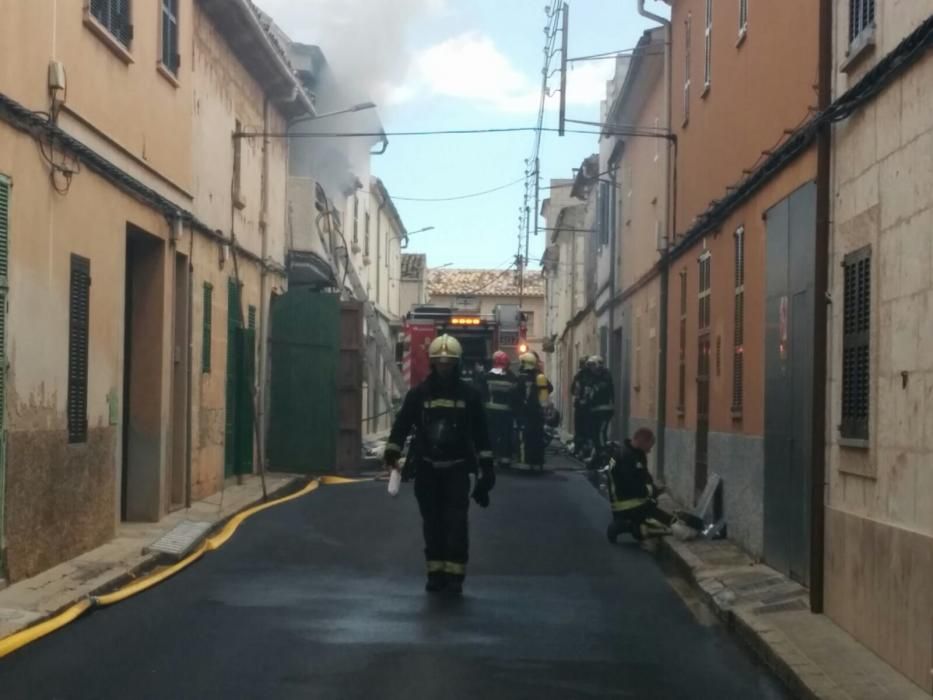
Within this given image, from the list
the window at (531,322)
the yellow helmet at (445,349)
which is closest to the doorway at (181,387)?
the yellow helmet at (445,349)

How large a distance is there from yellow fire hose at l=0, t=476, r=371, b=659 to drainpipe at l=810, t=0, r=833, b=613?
15.6 feet

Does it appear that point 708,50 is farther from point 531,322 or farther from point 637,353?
point 531,322

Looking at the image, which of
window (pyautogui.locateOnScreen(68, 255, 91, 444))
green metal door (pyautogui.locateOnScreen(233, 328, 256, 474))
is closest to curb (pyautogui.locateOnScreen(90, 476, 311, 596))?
window (pyautogui.locateOnScreen(68, 255, 91, 444))

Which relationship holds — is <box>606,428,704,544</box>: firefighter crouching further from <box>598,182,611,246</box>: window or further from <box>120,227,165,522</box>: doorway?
<box>598,182,611,246</box>: window

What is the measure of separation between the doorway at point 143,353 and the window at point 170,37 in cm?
193

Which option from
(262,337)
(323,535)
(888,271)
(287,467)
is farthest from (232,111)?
(888,271)

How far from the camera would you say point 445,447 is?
11.5m

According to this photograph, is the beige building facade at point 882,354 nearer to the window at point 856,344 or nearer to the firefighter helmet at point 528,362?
the window at point 856,344

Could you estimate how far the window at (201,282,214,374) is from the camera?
17703 mm

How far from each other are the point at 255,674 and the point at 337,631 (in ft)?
4.49

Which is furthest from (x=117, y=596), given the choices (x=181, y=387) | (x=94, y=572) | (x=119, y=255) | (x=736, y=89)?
(x=736, y=89)

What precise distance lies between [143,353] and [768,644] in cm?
882

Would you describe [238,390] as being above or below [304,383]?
below

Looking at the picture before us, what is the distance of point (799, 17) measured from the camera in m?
11.3
